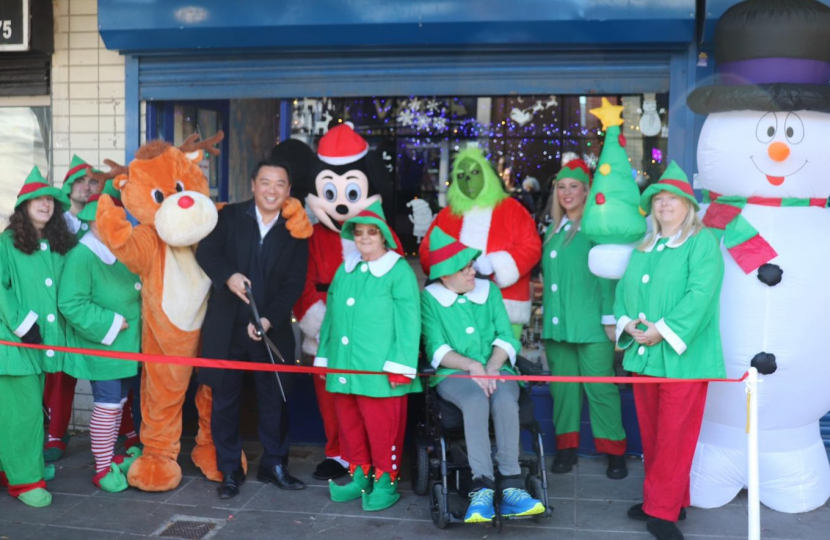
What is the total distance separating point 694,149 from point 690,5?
2.86ft

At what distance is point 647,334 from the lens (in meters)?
5.12

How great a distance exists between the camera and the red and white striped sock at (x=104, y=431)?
591cm

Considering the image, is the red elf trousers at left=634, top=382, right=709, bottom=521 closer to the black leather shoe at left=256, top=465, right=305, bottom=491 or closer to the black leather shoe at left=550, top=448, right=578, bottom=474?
the black leather shoe at left=550, top=448, right=578, bottom=474

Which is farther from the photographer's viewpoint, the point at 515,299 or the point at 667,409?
the point at 515,299

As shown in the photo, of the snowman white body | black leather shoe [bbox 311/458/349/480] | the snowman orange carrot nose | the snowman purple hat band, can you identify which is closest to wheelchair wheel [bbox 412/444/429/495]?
black leather shoe [bbox 311/458/349/480]

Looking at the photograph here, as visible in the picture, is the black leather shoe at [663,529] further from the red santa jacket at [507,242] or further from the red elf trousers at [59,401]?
the red elf trousers at [59,401]

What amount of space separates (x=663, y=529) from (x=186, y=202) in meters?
3.14

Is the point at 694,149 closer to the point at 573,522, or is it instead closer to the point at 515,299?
the point at 515,299

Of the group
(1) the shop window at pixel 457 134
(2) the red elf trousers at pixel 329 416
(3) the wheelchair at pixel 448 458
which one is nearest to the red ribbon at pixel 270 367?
(3) the wheelchair at pixel 448 458

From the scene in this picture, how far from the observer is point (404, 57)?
6.48 meters

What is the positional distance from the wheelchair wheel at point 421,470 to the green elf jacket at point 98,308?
1.76m

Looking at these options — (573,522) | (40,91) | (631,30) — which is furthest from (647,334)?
(40,91)

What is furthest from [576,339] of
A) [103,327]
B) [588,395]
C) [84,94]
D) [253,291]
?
[84,94]

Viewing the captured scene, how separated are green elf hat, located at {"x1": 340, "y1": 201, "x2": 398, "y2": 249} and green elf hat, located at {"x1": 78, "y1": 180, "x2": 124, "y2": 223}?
1.39 meters
